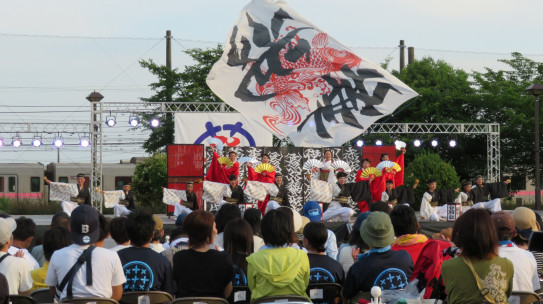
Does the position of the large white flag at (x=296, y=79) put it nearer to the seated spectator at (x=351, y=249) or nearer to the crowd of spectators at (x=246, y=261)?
the seated spectator at (x=351, y=249)

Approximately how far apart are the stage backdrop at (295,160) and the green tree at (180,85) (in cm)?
1103

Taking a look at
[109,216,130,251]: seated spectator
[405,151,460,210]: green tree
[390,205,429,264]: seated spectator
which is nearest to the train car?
[405,151,460,210]: green tree

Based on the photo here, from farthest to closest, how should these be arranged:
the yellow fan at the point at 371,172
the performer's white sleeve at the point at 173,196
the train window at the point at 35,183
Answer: the train window at the point at 35,183 → the performer's white sleeve at the point at 173,196 → the yellow fan at the point at 371,172

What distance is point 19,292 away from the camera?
194 inches

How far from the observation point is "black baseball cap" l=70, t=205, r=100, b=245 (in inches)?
179

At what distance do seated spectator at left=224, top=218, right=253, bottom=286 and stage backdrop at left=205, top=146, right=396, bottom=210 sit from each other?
13.8 meters

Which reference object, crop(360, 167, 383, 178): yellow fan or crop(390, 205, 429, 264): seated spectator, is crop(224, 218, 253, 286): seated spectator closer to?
crop(390, 205, 429, 264): seated spectator

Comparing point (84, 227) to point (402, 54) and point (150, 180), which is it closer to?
point (150, 180)

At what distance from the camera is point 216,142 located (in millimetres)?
19000

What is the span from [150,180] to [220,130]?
8.86 m

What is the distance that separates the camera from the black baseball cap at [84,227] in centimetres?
454

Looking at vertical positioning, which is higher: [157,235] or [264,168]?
[264,168]

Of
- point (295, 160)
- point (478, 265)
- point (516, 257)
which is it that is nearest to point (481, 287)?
point (478, 265)

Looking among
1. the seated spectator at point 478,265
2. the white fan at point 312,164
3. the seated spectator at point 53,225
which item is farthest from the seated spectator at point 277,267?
the white fan at point 312,164
